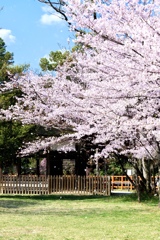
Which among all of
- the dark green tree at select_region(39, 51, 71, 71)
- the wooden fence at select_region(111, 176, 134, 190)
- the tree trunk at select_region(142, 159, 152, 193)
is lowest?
the wooden fence at select_region(111, 176, 134, 190)

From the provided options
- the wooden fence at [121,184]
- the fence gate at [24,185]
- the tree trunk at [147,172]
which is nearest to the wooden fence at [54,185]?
the fence gate at [24,185]

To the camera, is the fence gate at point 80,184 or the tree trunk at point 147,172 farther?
the fence gate at point 80,184

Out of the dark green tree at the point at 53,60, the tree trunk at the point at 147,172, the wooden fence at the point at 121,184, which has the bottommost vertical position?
the wooden fence at the point at 121,184

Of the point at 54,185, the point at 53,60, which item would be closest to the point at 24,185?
the point at 54,185

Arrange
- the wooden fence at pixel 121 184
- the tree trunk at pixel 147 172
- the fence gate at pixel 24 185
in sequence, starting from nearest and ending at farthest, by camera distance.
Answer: the tree trunk at pixel 147 172 < the fence gate at pixel 24 185 < the wooden fence at pixel 121 184

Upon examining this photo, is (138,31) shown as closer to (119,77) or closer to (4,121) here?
(119,77)

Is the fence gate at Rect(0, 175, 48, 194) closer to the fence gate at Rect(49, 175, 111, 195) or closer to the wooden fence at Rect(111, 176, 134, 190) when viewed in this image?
the fence gate at Rect(49, 175, 111, 195)

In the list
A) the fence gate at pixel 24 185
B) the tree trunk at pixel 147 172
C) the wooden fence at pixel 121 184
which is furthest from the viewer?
the wooden fence at pixel 121 184

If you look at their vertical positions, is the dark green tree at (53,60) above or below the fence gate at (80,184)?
above

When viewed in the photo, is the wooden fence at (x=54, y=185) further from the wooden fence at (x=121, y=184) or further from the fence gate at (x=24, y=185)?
the wooden fence at (x=121, y=184)

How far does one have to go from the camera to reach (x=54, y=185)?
20.3m

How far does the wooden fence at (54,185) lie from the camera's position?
19938mm

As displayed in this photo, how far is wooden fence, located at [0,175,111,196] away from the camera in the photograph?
19938 mm

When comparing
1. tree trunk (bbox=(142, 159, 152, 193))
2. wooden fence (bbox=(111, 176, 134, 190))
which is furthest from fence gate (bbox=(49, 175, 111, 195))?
wooden fence (bbox=(111, 176, 134, 190))
